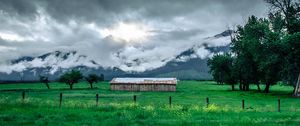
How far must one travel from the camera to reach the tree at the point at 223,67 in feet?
378

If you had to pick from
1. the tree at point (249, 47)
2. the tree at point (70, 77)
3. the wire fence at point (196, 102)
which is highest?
the tree at point (249, 47)

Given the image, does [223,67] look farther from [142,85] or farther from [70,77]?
[70,77]

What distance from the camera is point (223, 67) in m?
117

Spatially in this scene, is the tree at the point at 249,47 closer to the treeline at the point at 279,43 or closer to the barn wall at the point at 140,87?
the treeline at the point at 279,43

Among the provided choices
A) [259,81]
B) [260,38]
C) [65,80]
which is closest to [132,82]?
[65,80]

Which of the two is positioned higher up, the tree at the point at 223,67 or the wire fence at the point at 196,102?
the tree at the point at 223,67

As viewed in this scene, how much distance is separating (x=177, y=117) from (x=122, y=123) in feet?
17.3

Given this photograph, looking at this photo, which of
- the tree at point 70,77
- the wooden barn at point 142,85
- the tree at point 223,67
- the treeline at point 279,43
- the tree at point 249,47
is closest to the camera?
the treeline at point 279,43

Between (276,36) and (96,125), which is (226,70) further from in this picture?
(96,125)

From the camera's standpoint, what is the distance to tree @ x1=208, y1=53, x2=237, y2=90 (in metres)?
115

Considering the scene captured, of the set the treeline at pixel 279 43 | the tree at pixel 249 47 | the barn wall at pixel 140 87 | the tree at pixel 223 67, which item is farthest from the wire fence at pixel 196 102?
the barn wall at pixel 140 87

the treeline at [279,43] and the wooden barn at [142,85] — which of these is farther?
the wooden barn at [142,85]

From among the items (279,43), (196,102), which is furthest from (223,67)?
(196,102)

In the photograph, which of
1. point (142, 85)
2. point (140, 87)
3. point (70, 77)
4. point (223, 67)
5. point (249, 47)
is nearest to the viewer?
point (249, 47)
